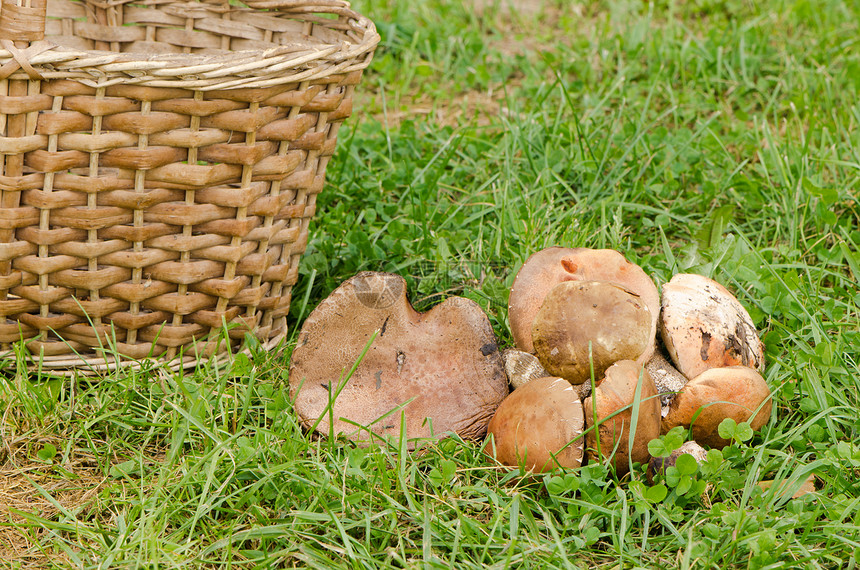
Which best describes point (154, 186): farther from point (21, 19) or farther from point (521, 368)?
point (521, 368)

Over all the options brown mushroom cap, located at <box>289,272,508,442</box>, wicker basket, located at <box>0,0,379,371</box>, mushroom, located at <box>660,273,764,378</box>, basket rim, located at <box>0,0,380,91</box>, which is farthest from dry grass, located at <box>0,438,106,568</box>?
mushroom, located at <box>660,273,764,378</box>

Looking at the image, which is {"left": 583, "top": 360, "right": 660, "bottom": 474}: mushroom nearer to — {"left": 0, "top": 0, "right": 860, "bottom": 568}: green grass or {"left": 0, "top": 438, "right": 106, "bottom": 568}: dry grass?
{"left": 0, "top": 0, "right": 860, "bottom": 568}: green grass

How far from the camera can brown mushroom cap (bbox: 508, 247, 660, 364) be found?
6.20ft

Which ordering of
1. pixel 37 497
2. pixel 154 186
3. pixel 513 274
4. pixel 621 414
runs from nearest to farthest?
pixel 621 414
pixel 37 497
pixel 154 186
pixel 513 274

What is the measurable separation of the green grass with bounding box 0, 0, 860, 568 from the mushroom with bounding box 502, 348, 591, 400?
22cm

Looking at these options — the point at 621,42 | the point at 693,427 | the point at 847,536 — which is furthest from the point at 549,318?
the point at 621,42

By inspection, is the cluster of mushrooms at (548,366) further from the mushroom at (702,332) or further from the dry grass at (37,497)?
the dry grass at (37,497)

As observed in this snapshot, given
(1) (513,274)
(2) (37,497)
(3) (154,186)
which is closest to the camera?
(2) (37,497)

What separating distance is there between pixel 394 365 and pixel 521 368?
12.6 inches

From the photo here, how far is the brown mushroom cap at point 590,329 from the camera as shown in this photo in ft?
5.57

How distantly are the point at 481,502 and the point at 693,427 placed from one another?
518 mm

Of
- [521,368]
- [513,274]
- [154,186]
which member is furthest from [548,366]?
[154,186]

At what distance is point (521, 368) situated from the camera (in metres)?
1.88

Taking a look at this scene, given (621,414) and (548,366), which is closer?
(621,414)
